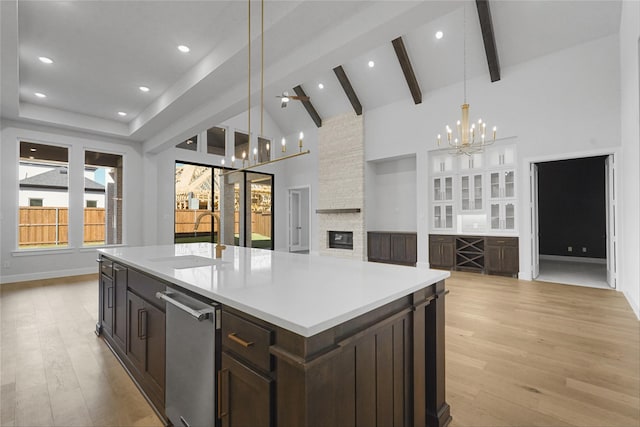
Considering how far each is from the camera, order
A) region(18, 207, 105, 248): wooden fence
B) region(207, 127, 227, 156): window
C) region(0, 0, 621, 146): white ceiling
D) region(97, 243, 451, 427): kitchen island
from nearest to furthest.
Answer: region(97, 243, 451, 427): kitchen island < region(0, 0, 621, 146): white ceiling < region(18, 207, 105, 248): wooden fence < region(207, 127, 227, 156): window

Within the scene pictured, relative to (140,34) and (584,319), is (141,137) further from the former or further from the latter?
(584,319)

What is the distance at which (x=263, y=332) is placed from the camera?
1018mm

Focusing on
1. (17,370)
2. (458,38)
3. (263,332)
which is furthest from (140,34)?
(458,38)

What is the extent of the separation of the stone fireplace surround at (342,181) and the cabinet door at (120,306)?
6041mm

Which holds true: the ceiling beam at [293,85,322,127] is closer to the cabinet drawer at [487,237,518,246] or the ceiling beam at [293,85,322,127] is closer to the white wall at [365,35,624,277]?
the white wall at [365,35,624,277]

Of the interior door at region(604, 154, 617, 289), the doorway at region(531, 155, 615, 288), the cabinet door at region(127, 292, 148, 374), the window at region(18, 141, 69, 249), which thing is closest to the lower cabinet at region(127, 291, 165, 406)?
the cabinet door at region(127, 292, 148, 374)

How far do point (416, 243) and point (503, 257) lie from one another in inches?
71.7

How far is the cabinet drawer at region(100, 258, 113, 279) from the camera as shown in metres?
2.61

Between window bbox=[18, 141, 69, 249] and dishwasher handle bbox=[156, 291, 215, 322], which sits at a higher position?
window bbox=[18, 141, 69, 249]

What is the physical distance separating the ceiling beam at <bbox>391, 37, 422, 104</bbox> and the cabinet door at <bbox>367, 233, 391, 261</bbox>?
338 centimetres

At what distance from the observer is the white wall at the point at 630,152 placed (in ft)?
10.8

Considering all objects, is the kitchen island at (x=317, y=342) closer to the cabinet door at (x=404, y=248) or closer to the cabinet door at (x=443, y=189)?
the cabinet door at (x=443, y=189)

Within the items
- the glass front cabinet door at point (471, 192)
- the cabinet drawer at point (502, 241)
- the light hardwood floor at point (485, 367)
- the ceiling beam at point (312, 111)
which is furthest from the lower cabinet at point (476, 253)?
the ceiling beam at point (312, 111)

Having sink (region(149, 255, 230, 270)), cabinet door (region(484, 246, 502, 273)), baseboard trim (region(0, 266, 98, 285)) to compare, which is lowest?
baseboard trim (region(0, 266, 98, 285))
